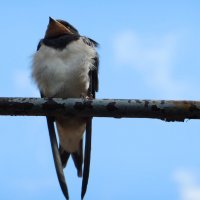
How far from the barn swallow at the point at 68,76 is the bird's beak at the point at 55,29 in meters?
0.11

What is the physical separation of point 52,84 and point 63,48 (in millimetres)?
274

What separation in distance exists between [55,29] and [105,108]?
7.75 ft

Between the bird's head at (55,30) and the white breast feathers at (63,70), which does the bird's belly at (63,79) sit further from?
the bird's head at (55,30)

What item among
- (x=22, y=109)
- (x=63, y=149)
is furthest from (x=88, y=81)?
(x=22, y=109)

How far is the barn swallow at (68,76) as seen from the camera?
3.21m

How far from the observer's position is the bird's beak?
144 inches

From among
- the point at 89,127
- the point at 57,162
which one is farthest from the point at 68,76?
the point at 57,162

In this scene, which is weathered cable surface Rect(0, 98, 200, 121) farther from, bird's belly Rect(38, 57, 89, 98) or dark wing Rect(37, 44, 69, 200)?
bird's belly Rect(38, 57, 89, 98)

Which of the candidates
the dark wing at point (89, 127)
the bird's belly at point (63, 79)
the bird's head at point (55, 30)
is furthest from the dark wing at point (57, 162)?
the bird's head at point (55, 30)

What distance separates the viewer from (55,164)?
2234 mm

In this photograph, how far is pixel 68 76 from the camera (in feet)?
10.5

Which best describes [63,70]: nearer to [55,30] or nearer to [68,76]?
[68,76]

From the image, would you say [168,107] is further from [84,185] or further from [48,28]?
→ [48,28]

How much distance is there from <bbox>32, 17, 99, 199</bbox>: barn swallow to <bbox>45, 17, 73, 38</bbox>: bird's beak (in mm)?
107
